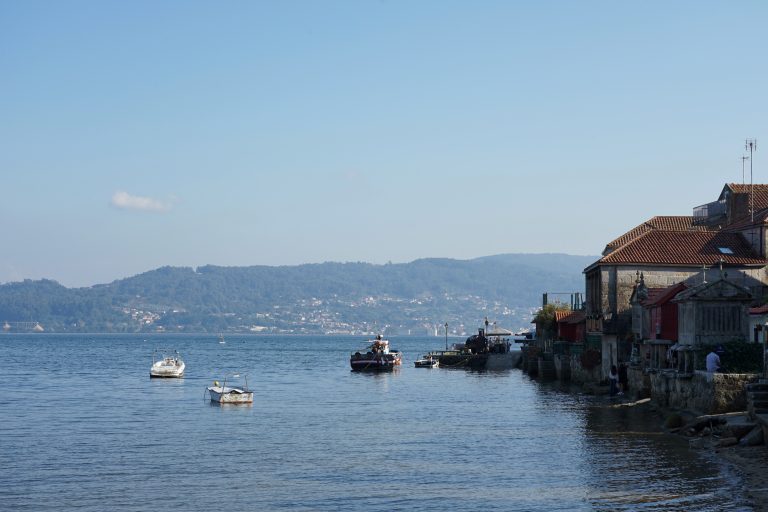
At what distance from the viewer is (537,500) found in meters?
32.1

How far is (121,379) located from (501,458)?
2641 inches

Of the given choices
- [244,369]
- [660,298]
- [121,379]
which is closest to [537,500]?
[660,298]

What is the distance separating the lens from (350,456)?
42.3 meters

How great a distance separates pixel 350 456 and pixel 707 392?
16.4m

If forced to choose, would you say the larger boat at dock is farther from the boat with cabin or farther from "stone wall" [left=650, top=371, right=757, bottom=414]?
"stone wall" [left=650, top=371, right=757, bottom=414]

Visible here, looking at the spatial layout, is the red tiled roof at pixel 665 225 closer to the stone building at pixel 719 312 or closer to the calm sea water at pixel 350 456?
the calm sea water at pixel 350 456

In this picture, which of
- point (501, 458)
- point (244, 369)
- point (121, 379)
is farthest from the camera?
point (244, 369)

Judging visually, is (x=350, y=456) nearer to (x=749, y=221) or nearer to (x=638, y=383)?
(x=638, y=383)

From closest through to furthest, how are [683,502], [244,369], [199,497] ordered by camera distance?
[683,502]
[199,497]
[244,369]

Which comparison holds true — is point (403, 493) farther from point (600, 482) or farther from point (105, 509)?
point (105, 509)

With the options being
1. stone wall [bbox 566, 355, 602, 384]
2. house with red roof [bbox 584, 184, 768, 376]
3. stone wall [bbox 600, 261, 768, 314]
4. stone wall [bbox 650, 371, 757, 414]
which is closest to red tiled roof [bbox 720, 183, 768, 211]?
house with red roof [bbox 584, 184, 768, 376]

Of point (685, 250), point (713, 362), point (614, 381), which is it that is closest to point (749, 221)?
point (685, 250)

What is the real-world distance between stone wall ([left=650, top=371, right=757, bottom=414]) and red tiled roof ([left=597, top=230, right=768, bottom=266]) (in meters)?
19.8

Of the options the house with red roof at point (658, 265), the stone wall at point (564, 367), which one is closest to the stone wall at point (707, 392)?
the house with red roof at point (658, 265)
